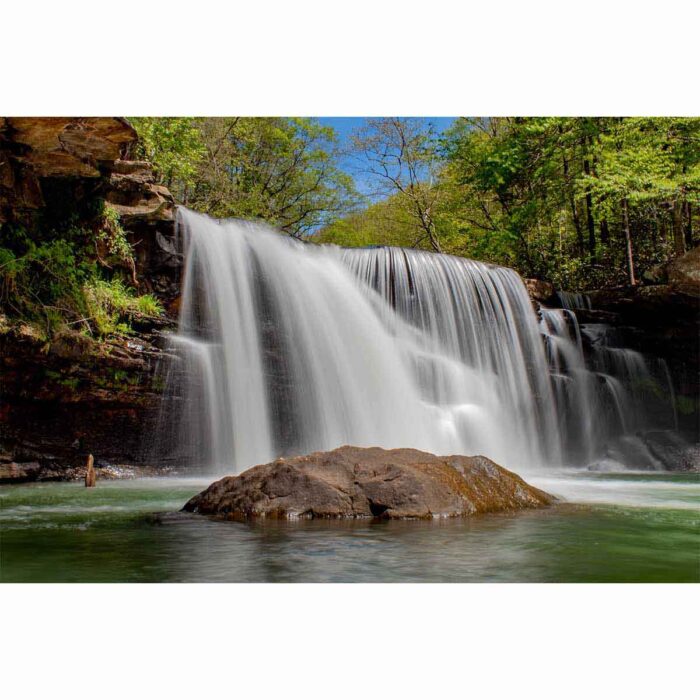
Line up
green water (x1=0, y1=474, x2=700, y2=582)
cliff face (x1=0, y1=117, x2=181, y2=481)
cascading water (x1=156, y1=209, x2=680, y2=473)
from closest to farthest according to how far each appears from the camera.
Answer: green water (x1=0, y1=474, x2=700, y2=582) → cliff face (x1=0, y1=117, x2=181, y2=481) → cascading water (x1=156, y1=209, x2=680, y2=473)

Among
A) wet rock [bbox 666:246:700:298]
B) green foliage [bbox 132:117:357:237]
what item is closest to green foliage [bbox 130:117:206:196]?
green foliage [bbox 132:117:357:237]

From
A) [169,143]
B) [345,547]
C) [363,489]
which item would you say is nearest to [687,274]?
[363,489]

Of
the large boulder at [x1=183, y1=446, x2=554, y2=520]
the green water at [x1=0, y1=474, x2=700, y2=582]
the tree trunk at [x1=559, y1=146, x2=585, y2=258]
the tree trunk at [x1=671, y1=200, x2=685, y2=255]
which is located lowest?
the green water at [x1=0, y1=474, x2=700, y2=582]

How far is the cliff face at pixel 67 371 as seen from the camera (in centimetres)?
852

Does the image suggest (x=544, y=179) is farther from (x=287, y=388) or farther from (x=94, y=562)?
(x=94, y=562)

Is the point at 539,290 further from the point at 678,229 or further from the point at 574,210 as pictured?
the point at 574,210

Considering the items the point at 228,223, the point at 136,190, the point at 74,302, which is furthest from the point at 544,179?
the point at 74,302

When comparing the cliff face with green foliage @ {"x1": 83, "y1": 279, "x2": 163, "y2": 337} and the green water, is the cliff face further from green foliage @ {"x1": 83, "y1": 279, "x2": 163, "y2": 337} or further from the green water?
the green water

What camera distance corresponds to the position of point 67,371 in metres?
8.98

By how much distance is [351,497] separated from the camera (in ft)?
18.3

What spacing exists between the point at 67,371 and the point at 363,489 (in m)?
5.01

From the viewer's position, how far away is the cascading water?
9.93 metres

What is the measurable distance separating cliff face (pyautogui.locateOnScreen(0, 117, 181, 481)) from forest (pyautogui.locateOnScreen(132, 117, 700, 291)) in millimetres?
3968

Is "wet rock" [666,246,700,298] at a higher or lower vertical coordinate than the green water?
higher
